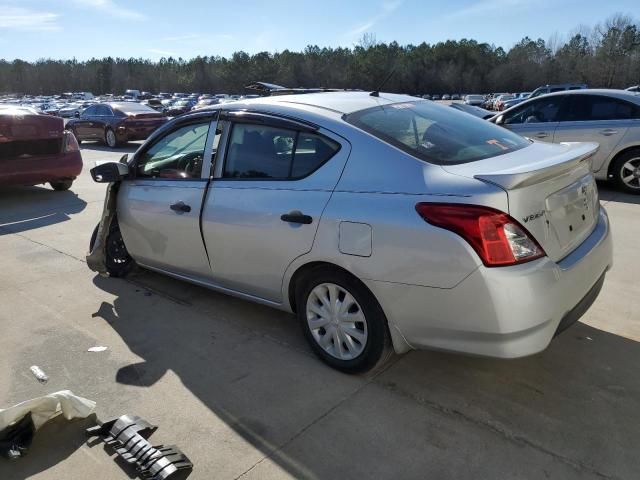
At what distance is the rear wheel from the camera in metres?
16.7

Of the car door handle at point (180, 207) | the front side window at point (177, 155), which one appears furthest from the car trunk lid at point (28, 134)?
the car door handle at point (180, 207)

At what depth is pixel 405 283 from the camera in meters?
2.60

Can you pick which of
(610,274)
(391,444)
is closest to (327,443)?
(391,444)

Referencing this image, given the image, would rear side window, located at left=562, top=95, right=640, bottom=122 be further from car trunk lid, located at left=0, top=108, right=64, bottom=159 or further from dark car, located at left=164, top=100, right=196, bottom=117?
car trunk lid, located at left=0, top=108, right=64, bottom=159

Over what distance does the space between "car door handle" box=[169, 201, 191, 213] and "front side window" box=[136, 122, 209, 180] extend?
210 mm

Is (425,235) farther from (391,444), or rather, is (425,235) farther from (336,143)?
(391,444)

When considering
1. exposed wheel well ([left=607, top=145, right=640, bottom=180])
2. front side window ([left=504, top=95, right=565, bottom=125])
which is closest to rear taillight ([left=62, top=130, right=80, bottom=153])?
front side window ([left=504, top=95, right=565, bottom=125])

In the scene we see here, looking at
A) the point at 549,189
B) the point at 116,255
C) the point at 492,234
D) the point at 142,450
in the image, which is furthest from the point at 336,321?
the point at 116,255

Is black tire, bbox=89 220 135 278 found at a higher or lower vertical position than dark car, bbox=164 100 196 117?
lower

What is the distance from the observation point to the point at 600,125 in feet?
26.0

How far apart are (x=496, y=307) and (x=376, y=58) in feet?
163

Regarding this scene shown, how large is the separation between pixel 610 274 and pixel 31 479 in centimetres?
447

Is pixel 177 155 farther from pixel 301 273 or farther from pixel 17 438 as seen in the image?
pixel 17 438

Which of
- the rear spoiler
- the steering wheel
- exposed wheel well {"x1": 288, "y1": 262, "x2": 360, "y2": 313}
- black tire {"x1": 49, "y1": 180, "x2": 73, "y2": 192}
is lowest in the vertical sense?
black tire {"x1": 49, "y1": 180, "x2": 73, "y2": 192}
